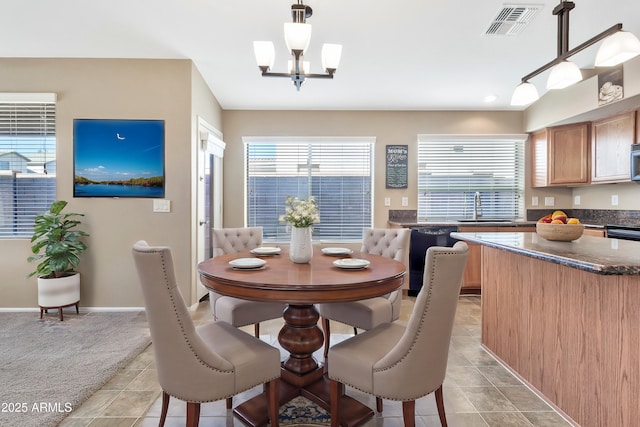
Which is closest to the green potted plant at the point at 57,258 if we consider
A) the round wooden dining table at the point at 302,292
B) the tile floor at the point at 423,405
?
the tile floor at the point at 423,405

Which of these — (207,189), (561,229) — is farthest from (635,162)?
(207,189)

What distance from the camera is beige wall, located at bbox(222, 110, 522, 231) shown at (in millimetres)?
4445

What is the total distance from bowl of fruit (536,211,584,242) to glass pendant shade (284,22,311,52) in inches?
75.0

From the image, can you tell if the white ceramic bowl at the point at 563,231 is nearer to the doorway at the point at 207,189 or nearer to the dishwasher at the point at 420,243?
the dishwasher at the point at 420,243

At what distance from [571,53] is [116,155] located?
3.82m

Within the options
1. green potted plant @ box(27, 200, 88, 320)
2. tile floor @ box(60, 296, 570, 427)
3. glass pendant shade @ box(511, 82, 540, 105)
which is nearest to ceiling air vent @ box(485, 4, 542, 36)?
glass pendant shade @ box(511, 82, 540, 105)

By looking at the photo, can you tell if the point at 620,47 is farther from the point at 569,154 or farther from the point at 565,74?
the point at 569,154

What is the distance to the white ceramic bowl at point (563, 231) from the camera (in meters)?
1.95

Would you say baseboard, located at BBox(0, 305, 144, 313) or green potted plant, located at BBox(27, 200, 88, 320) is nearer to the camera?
green potted plant, located at BBox(27, 200, 88, 320)

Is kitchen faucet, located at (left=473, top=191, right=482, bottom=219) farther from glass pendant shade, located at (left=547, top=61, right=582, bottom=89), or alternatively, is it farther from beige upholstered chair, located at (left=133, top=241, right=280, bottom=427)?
beige upholstered chair, located at (left=133, top=241, right=280, bottom=427)

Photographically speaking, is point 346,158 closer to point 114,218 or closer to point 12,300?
point 114,218

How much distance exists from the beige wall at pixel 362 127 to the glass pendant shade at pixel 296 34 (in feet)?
8.33

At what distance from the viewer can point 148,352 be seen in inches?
99.3

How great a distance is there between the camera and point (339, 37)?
300cm
